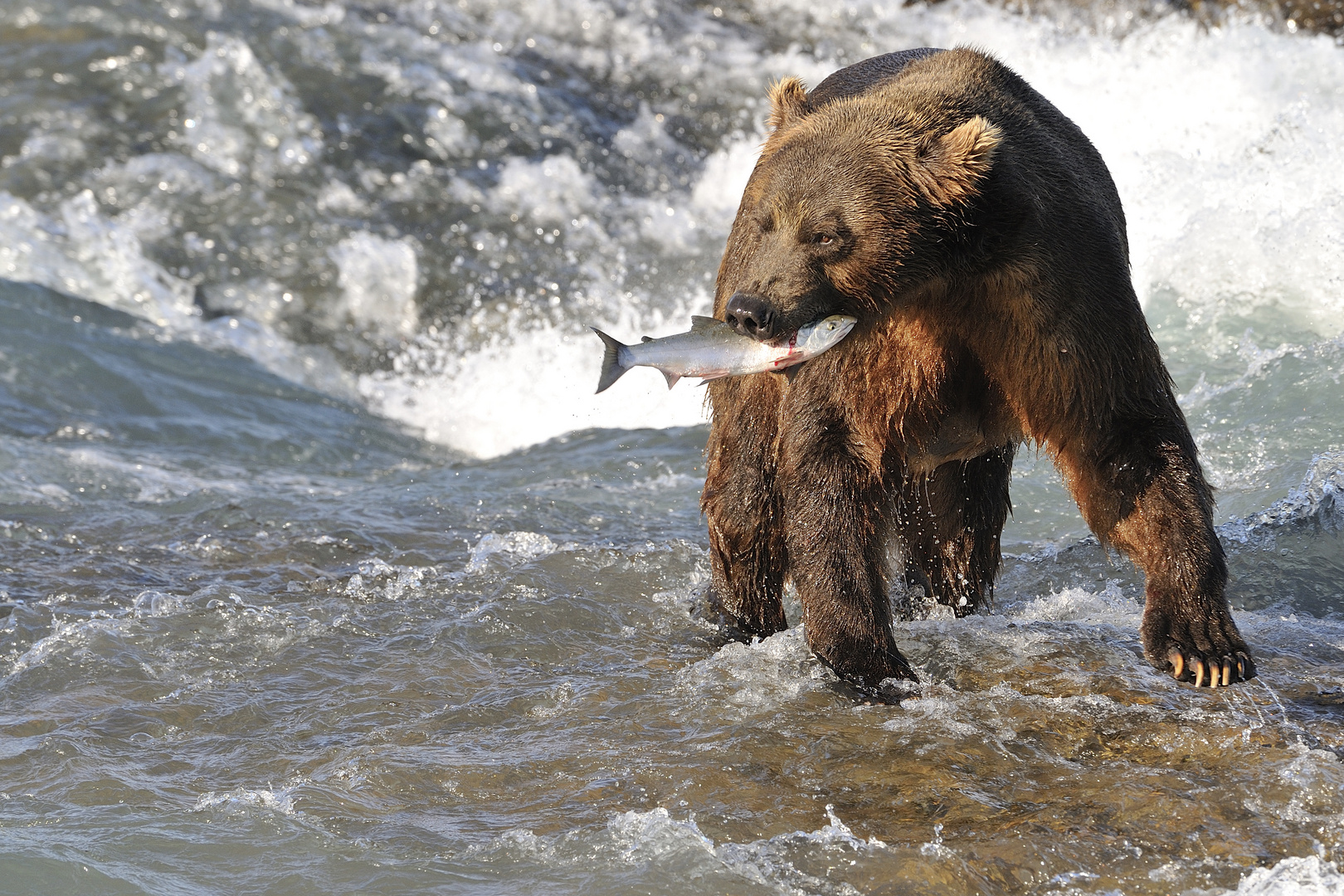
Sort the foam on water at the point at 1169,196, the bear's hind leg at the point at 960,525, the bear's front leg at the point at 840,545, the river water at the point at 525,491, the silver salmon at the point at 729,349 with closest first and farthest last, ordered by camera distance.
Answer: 1. the river water at the point at 525,491
2. the silver salmon at the point at 729,349
3. the bear's front leg at the point at 840,545
4. the bear's hind leg at the point at 960,525
5. the foam on water at the point at 1169,196

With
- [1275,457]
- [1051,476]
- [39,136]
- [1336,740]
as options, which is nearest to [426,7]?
[39,136]

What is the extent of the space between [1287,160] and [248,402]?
6.77 metres

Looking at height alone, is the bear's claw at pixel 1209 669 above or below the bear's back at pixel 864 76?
below

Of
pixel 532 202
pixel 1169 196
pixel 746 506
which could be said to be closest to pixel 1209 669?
pixel 746 506

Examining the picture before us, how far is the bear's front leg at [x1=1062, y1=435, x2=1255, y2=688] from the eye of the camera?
3.84 meters

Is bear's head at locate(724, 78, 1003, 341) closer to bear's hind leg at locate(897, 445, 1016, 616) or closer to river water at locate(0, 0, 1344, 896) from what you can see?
bear's hind leg at locate(897, 445, 1016, 616)

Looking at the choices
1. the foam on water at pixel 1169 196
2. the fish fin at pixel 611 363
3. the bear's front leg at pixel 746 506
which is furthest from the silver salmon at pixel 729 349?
the foam on water at pixel 1169 196

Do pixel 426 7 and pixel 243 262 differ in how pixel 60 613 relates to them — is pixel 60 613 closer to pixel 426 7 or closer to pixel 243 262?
pixel 243 262

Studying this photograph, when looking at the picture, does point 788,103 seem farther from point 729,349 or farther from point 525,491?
point 525,491

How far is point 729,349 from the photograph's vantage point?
153 inches

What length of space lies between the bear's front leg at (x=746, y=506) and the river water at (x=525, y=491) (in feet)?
0.59

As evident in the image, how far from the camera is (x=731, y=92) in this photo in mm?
13609

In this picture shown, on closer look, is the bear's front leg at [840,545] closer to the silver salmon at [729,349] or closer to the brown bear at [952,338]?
the brown bear at [952,338]

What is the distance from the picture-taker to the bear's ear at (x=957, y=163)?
3.84 metres
